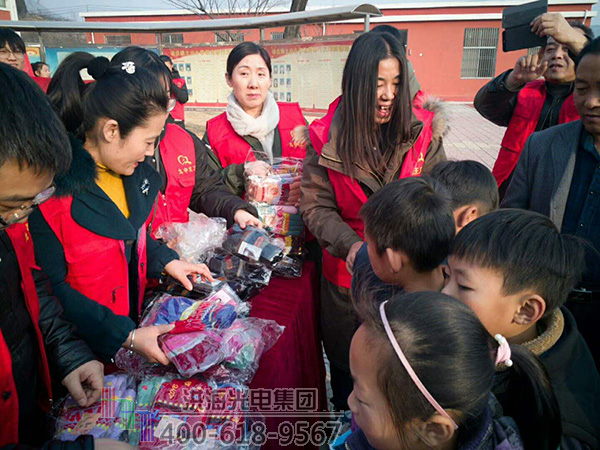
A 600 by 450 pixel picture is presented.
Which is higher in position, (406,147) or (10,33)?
(10,33)

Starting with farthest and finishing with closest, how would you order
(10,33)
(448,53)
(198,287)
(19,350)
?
(448,53) → (10,33) → (198,287) → (19,350)

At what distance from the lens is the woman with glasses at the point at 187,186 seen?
2127 millimetres

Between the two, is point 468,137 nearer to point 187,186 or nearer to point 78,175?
point 187,186

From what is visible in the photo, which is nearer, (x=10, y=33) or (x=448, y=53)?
(x=10, y=33)

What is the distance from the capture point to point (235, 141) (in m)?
2.79

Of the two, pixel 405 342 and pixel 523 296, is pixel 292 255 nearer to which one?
pixel 523 296

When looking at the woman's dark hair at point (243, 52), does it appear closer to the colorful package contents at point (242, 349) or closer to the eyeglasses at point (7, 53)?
the colorful package contents at point (242, 349)

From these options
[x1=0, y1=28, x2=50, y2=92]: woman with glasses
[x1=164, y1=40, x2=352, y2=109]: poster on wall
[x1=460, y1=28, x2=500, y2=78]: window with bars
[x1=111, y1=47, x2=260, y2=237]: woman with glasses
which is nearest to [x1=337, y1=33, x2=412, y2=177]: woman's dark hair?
[x1=111, y1=47, x2=260, y2=237]: woman with glasses

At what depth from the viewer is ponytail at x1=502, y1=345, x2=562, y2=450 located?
90 centimetres

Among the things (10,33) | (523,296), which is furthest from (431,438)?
(10,33)

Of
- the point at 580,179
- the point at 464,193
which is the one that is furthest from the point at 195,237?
the point at 580,179

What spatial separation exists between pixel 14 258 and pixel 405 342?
42.1 inches

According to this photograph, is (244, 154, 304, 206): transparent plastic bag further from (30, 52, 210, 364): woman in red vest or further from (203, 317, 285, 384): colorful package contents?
(203, 317, 285, 384): colorful package contents

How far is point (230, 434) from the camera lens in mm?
1147
